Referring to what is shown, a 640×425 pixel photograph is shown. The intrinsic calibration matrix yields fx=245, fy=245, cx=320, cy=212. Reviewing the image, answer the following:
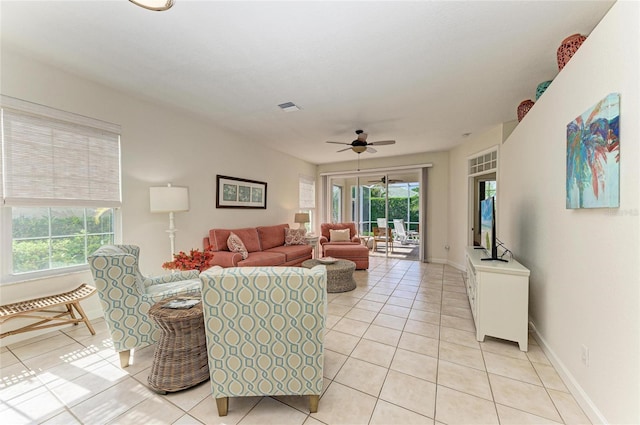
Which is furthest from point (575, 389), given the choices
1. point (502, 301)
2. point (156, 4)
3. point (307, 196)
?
point (307, 196)

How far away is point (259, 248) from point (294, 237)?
955 millimetres

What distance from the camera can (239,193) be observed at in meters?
4.78

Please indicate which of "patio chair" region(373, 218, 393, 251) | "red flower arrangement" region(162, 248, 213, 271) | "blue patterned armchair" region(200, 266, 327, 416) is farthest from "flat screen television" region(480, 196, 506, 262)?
"patio chair" region(373, 218, 393, 251)

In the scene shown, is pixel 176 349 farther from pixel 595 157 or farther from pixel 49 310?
pixel 595 157

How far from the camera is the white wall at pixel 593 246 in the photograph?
120 centimetres

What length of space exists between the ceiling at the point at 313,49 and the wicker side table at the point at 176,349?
2.12 m

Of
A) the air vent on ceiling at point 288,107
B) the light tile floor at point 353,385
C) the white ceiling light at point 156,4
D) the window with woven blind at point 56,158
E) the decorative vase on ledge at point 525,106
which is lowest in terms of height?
the light tile floor at point 353,385

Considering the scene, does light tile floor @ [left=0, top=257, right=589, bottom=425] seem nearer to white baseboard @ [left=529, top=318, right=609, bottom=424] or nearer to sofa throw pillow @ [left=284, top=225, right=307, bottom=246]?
white baseboard @ [left=529, top=318, right=609, bottom=424]

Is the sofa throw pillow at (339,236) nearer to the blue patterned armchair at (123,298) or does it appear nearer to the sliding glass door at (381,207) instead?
the sliding glass door at (381,207)

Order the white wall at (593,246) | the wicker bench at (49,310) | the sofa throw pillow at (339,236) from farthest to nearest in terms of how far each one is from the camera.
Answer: the sofa throw pillow at (339,236)
the wicker bench at (49,310)
the white wall at (593,246)

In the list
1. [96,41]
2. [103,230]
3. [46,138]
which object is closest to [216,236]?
[103,230]

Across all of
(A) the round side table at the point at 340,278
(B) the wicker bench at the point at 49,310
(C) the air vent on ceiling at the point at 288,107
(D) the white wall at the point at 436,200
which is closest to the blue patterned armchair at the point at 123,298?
(B) the wicker bench at the point at 49,310

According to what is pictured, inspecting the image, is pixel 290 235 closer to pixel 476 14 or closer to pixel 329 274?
pixel 329 274

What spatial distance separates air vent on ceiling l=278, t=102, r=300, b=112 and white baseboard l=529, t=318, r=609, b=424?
3.68 metres
